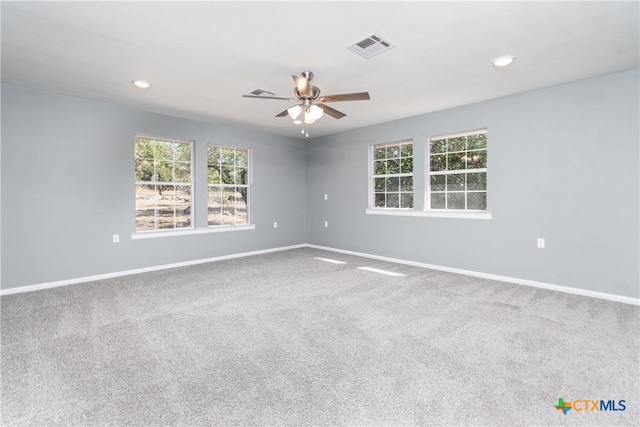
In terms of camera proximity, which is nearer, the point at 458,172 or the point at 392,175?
the point at 458,172

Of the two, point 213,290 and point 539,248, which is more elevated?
point 539,248

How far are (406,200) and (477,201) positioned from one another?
115 centimetres

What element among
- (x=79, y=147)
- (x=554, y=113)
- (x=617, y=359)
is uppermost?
(x=554, y=113)

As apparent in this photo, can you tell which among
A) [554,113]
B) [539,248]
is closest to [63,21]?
[554,113]

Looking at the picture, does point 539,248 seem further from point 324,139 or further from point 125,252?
point 125,252

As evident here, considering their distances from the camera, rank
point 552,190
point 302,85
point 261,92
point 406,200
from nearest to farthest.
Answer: point 302,85 → point 552,190 → point 261,92 → point 406,200

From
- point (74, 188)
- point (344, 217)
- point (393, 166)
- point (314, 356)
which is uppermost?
point (393, 166)

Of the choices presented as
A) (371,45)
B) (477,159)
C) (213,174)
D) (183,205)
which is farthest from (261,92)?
(477,159)

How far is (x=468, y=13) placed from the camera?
2221mm

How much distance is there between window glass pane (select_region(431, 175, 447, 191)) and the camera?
4.82 m

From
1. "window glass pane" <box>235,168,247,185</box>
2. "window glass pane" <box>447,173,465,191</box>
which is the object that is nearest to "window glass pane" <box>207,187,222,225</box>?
"window glass pane" <box>235,168,247,185</box>

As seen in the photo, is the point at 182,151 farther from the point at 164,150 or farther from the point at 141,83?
the point at 141,83

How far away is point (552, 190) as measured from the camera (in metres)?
3.74

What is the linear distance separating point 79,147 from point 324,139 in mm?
4173
